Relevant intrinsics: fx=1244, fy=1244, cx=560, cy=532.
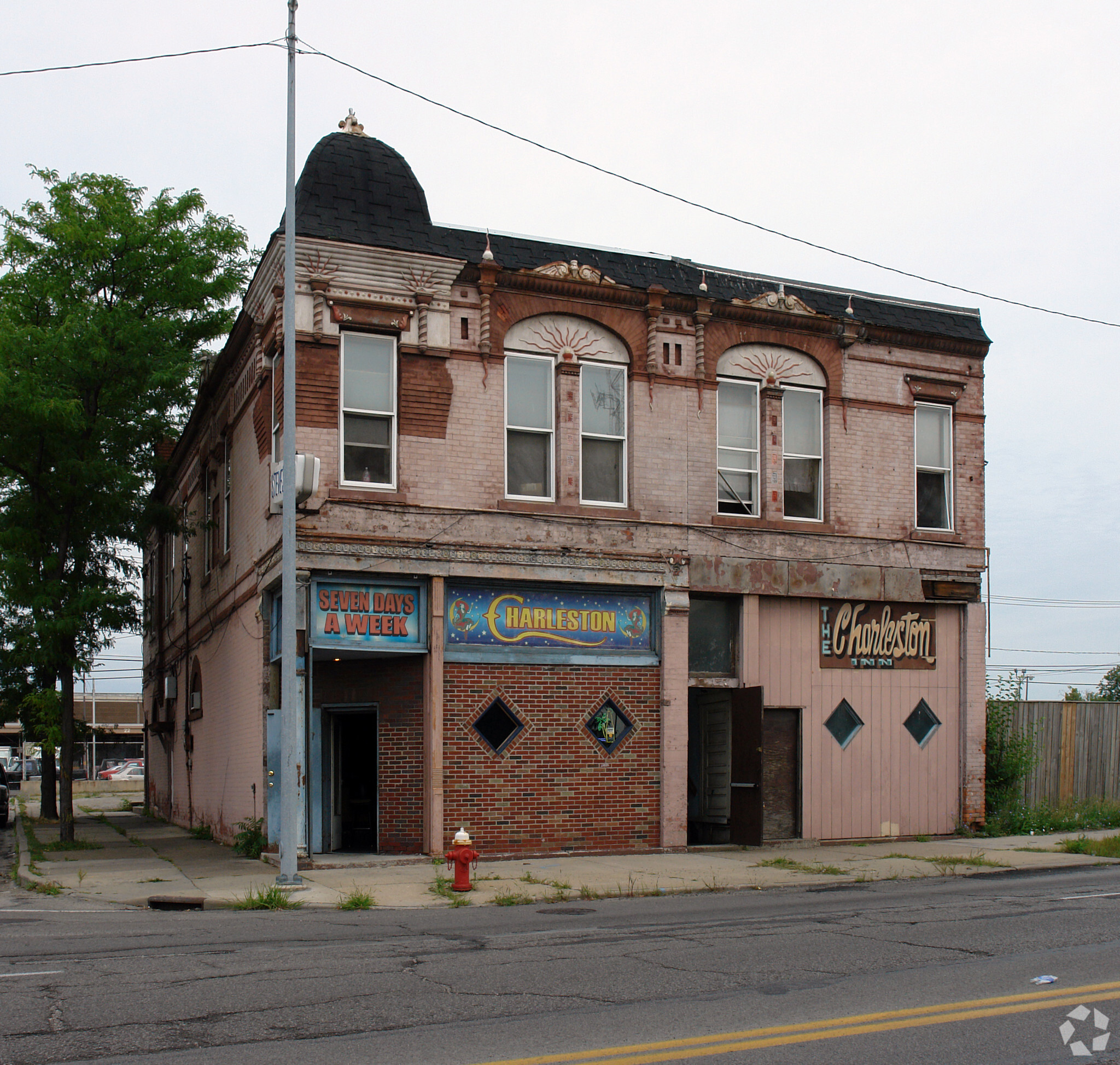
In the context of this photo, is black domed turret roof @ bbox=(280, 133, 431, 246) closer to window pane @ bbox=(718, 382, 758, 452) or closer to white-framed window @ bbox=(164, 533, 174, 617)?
window pane @ bbox=(718, 382, 758, 452)

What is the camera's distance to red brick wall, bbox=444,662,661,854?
1661cm

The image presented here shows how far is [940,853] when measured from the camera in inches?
681

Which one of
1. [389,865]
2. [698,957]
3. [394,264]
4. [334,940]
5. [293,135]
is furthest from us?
[394,264]

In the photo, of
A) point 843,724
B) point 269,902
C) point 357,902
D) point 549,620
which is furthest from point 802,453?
point 269,902

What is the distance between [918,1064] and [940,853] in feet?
39.4

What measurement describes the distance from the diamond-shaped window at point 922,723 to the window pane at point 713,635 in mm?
3344

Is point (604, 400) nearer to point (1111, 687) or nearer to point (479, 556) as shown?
point (479, 556)

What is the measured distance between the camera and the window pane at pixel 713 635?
18484 mm

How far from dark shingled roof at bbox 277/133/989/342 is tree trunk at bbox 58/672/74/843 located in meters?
8.80

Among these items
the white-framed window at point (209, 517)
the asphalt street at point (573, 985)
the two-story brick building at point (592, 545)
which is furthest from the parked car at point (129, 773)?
the asphalt street at point (573, 985)

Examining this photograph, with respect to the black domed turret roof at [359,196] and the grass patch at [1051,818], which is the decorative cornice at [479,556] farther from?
the grass patch at [1051,818]

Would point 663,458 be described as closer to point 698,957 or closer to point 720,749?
point 720,749

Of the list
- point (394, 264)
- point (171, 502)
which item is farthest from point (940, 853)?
point (171, 502)

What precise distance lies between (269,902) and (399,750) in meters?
4.34
